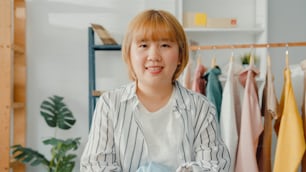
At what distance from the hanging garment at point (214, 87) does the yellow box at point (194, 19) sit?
50 centimetres

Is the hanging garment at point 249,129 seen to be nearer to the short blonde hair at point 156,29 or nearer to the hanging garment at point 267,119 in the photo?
the hanging garment at point 267,119

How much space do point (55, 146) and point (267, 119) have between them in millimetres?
1187

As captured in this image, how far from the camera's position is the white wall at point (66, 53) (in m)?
2.54

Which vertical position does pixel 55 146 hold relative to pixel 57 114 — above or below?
below

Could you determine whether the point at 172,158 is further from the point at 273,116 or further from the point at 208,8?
the point at 208,8

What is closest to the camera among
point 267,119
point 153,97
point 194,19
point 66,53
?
point 153,97

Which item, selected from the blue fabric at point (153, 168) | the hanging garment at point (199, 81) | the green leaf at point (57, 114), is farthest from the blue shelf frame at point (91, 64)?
the blue fabric at point (153, 168)

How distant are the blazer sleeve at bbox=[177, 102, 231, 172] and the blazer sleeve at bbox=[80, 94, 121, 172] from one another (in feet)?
0.72

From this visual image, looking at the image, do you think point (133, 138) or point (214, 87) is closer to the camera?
point (133, 138)

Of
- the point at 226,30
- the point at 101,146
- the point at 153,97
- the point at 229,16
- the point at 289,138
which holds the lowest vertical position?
the point at 289,138

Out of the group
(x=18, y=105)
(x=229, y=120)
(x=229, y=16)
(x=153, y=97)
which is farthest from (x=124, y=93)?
(x=229, y=16)

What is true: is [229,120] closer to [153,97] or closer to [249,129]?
[249,129]

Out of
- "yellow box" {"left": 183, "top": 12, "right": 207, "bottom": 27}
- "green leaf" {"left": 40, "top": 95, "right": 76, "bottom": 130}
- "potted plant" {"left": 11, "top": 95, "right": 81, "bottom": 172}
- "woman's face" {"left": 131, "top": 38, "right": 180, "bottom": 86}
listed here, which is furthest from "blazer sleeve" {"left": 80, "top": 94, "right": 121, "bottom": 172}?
"yellow box" {"left": 183, "top": 12, "right": 207, "bottom": 27}

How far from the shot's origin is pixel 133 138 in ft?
3.29
